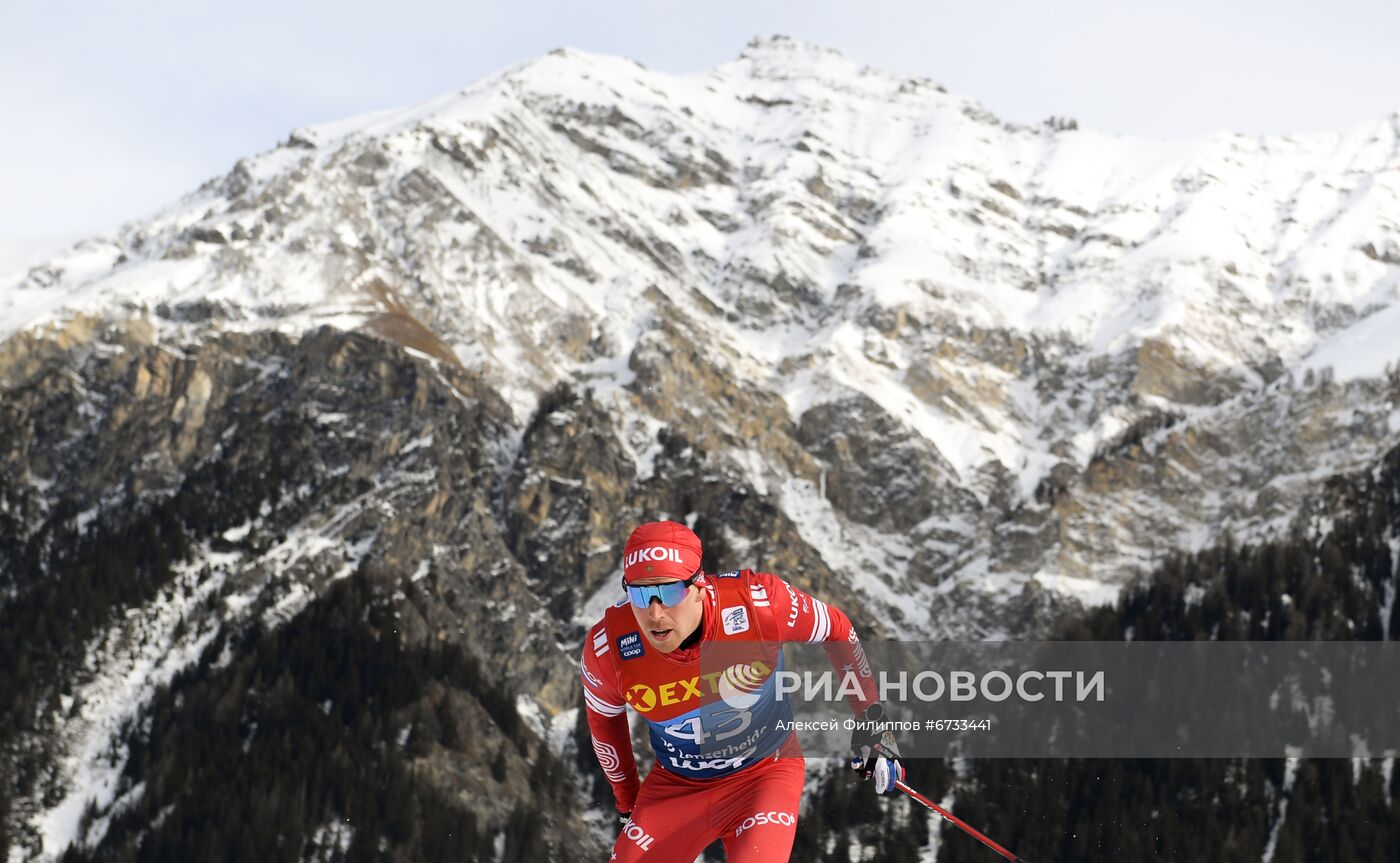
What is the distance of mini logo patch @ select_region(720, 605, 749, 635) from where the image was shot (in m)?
16.2

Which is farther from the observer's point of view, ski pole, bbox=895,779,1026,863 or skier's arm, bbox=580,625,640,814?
skier's arm, bbox=580,625,640,814

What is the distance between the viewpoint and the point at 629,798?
1750cm

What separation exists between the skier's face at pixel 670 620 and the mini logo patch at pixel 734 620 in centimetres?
36

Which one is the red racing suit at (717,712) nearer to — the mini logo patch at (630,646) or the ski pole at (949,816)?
the mini logo patch at (630,646)

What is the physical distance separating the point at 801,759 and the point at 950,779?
165087 mm

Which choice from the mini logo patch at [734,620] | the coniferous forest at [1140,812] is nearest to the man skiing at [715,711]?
the mini logo patch at [734,620]

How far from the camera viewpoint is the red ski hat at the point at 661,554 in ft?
49.4

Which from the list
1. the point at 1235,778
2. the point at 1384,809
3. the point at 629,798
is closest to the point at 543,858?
the point at 1235,778

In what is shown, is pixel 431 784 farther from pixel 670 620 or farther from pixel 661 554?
pixel 661 554

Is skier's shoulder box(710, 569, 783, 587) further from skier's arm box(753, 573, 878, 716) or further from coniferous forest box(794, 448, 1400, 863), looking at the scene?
coniferous forest box(794, 448, 1400, 863)

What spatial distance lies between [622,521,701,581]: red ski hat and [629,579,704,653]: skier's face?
1.18 ft

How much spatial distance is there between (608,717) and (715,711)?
1.30 meters

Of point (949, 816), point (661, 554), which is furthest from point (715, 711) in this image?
point (949, 816)

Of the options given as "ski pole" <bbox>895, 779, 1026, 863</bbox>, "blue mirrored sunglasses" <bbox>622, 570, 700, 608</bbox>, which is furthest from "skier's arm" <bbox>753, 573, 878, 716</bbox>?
"blue mirrored sunglasses" <bbox>622, 570, 700, 608</bbox>
